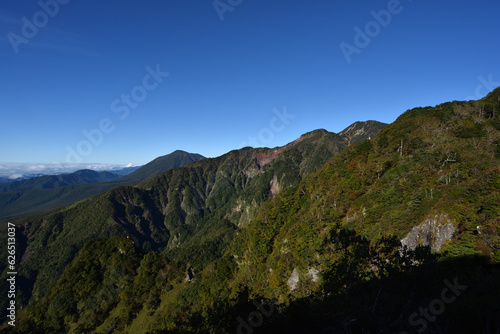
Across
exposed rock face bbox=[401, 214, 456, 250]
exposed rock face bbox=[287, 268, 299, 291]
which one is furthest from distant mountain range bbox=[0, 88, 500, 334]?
exposed rock face bbox=[287, 268, 299, 291]

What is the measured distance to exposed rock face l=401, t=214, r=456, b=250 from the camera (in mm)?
22281

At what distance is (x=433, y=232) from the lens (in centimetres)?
2403

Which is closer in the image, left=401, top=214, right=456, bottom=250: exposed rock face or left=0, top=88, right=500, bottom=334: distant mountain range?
left=0, top=88, right=500, bottom=334: distant mountain range

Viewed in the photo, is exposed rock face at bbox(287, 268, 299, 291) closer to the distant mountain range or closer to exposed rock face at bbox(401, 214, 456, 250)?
the distant mountain range

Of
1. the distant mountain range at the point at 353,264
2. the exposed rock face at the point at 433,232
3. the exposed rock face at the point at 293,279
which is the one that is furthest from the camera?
the exposed rock face at the point at 293,279

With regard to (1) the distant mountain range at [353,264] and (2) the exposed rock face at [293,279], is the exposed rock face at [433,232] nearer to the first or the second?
(1) the distant mountain range at [353,264]

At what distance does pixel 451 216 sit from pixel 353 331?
17.5m

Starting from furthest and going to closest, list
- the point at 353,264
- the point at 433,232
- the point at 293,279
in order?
the point at 293,279 < the point at 433,232 < the point at 353,264

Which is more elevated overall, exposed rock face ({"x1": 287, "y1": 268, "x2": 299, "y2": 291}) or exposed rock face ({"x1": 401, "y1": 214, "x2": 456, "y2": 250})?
exposed rock face ({"x1": 401, "y1": 214, "x2": 456, "y2": 250})

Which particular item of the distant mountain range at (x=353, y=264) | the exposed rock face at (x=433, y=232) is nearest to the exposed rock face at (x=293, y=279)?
the distant mountain range at (x=353, y=264)

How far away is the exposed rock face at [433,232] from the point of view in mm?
22281

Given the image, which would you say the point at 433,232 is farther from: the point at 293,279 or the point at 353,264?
the point at 293,279

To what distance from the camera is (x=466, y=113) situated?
69.2 metres

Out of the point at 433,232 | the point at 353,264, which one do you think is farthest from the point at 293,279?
the point at 353,264
